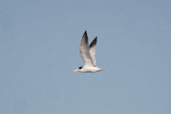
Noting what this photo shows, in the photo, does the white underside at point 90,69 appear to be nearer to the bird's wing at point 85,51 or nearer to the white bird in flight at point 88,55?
the white bird in flight at point 88,55

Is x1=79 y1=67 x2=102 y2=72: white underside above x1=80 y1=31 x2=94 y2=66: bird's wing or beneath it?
beneath

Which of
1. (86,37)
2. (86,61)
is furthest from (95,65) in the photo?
(86,37)

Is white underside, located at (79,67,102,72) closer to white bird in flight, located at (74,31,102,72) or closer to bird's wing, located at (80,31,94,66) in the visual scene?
white bird in flight, located at (74,31,102,72)

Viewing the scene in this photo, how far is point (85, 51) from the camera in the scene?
60344 millimetres

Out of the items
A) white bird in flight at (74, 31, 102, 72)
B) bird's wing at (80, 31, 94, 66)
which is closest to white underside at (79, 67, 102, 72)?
white bird in flight at (74, 31, 102, 72)

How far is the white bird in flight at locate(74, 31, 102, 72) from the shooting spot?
2333 inches

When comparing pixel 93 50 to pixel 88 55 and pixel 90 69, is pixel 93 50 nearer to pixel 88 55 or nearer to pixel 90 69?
pixel 88 55

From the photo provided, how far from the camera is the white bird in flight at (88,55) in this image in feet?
194

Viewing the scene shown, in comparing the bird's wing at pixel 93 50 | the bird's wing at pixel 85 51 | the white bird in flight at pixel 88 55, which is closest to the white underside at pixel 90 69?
the white bird in flight at pixel 88 55

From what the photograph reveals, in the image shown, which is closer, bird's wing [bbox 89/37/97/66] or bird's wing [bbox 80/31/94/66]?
bird's wing [bbox 80/31/94/66]

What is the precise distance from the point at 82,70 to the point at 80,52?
3.63m

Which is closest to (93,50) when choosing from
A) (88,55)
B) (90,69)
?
(88,55)

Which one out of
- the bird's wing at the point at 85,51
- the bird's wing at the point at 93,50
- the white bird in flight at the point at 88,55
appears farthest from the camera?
the bird's wing at the point at 93,50

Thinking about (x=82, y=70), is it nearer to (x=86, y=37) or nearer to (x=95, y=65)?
(x=95, y=65)
